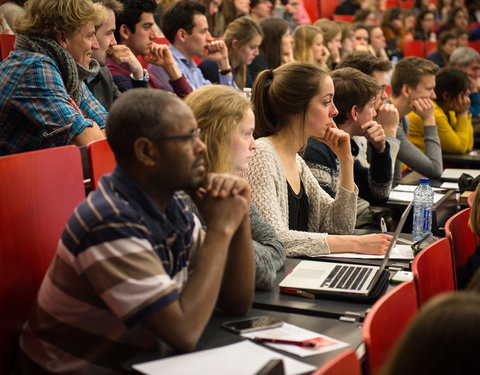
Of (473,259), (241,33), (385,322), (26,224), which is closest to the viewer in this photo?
(385,322)

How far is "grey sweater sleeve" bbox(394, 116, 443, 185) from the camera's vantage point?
416cm

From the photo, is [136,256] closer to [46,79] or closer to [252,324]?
[252,324]

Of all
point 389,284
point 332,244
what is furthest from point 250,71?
point 389,284

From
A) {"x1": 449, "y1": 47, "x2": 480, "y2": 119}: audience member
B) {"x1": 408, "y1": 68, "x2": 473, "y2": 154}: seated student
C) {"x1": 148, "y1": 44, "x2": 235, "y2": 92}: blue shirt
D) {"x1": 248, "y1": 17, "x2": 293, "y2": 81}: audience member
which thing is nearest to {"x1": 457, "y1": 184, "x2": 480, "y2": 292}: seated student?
{"x1": 408, "y1": 68, "x2": 473, "y2": 154}: seated student

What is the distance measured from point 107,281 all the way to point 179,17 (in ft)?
12.0

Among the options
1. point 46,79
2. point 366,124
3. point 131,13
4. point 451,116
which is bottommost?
point 451,116

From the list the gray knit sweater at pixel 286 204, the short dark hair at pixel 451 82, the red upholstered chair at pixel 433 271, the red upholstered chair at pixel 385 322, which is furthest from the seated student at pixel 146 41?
the red upholstered chair at pixel 385 322

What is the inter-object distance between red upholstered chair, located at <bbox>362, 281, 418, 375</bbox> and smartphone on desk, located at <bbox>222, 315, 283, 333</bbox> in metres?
0.30

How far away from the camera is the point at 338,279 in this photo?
2.09 meters

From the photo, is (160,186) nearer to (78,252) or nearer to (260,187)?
(78,252)

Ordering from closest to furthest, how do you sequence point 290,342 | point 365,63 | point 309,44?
point 290,342
point 365,63
point 309,44

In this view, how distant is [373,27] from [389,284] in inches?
263

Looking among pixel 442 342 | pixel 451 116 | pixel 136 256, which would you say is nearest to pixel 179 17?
pixel 451 116

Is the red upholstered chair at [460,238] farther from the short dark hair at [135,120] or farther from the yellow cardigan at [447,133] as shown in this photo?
the yellow cardigan at [447,133]
